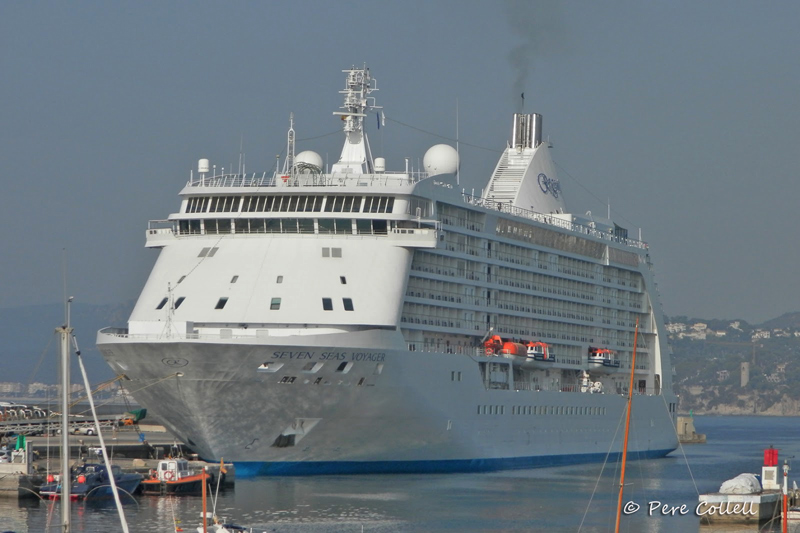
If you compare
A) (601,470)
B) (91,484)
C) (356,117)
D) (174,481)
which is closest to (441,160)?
(356,117)

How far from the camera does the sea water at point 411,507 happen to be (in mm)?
41094

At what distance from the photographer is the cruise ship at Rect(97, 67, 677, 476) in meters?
48.1

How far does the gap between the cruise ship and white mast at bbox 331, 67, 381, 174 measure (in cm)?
7

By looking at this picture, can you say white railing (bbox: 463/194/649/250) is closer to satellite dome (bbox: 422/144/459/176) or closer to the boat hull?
satellite dome (bbox: 422/144/459/176)

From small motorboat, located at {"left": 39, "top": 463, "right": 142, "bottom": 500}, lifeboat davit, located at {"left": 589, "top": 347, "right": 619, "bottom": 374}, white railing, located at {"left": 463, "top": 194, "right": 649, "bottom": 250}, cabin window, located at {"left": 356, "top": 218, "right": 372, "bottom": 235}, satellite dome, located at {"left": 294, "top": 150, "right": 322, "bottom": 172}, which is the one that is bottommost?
small motorboat, located at {"left": 39, "top": 463, "right": 142, "bottom": 500}

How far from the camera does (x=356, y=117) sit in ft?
194

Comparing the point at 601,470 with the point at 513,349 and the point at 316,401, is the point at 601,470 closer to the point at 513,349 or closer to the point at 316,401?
the point at 513,349

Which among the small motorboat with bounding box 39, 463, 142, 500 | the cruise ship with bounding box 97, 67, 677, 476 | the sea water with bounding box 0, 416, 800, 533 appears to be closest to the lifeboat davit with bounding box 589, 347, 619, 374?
the cruise ship with bounding box 97, 67, 677, 476

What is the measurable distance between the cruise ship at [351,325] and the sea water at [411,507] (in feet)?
5.58

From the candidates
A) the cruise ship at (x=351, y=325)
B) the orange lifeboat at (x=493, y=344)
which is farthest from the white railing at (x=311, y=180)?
the orange lifeboat at (x=493, y=344)

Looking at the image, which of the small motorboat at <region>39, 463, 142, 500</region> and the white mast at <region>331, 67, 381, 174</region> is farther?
the white mast at <region>331, 67, 381, 174</region>

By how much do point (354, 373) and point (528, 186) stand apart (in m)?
21.4

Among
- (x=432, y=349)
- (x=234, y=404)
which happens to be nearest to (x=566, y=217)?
(x=432, y=349)

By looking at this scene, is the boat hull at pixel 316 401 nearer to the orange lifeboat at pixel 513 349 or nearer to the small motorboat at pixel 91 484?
the small motorboat at pixel 91 484
